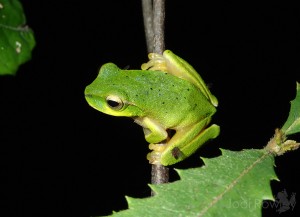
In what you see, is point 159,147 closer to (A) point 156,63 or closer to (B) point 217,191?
(A) point 156,63

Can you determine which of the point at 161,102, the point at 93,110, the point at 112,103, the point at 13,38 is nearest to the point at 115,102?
the point at 112,103

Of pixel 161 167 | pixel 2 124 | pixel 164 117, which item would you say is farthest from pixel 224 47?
pixel 161 167

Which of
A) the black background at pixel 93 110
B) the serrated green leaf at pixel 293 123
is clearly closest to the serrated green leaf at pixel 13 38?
the serrated green leaf at pixel 293 123

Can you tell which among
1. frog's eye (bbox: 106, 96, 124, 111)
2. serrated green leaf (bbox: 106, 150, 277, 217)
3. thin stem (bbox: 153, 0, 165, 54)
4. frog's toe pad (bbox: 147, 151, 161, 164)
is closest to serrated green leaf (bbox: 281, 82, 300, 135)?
serrated green leaf (bbox: 106, 150, 277, 217)

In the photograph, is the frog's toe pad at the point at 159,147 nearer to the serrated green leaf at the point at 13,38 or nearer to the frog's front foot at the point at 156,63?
the frog's front foot at the point at 156,63

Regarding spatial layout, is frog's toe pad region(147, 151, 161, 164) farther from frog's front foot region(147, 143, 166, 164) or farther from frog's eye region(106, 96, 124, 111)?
frog's eye region(106, 96, 124, 111)

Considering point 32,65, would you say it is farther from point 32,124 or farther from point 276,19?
point 276,19
